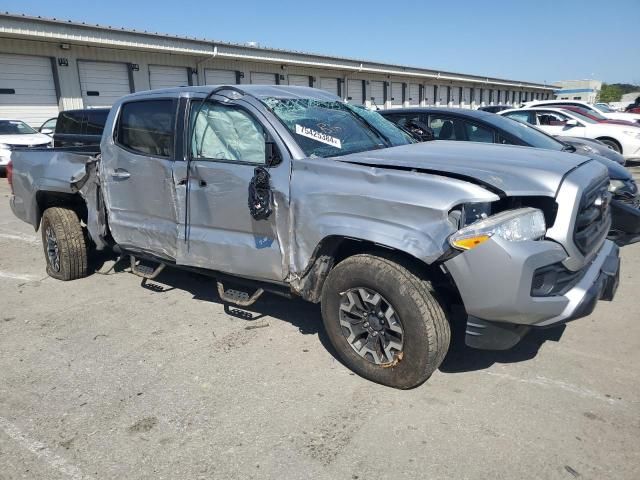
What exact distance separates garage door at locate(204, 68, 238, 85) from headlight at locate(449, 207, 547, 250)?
20644mm

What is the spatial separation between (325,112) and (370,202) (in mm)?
1296

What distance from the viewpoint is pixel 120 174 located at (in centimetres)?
457

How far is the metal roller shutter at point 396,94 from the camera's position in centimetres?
3397

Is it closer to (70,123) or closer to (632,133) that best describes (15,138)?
(70,123)

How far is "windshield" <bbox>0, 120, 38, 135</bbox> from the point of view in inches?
568

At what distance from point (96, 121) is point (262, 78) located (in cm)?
1745

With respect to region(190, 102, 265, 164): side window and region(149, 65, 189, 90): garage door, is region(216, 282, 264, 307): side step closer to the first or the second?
region(190, 102, 265, 164): side window

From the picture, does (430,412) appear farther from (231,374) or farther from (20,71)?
(20,71)

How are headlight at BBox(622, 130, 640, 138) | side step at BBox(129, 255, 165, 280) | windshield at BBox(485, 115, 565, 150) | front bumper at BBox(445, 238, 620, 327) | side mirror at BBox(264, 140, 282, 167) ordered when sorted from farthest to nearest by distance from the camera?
headlight at BBox(622, 130, 640, 138), windshield at BBox(485, 115, 565, 150), side step at BBox(129, 255, 165, 280), side mirror at BBox(264, 140, 282, 167), front bumper at BBox(445, 238, 620, 327)

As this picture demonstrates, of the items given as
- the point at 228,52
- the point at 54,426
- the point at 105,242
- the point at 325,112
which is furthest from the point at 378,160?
the point at 228,52

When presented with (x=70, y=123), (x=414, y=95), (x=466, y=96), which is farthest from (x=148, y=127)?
(x=466, y=96)

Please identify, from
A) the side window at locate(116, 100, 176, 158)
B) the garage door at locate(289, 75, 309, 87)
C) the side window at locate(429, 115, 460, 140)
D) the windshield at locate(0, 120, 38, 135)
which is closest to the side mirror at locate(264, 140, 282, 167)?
the side window at locate(116, 100, 176, 158)

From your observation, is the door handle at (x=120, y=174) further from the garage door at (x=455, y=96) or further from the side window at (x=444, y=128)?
the garage door at (x=455, y=96)

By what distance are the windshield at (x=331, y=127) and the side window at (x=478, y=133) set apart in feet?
8.75
